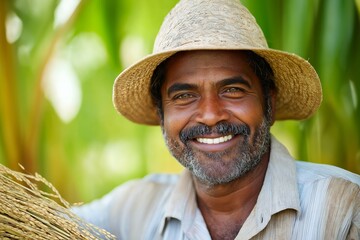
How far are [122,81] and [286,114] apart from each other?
2.36 feet

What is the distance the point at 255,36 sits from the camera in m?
2.59

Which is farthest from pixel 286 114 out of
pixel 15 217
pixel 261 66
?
pixel 15 217

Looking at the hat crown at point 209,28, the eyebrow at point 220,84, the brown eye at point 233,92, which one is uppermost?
the hat crown at point 209,28

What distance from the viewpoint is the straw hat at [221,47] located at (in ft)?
8.16

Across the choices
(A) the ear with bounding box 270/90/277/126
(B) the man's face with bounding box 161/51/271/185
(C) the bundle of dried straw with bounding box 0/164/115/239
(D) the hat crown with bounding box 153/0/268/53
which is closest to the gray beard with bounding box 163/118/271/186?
(B) the man's face with bounding box 161/51/271/185

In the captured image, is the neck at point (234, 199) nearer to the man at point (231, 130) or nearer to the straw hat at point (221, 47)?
the man at point (231, 130)

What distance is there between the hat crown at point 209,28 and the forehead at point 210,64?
0.10 metres

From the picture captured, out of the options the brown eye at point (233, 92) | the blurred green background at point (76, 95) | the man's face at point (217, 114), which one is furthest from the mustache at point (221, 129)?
the blurred green background at point (76, 95)

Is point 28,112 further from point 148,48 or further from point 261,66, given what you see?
point 261,66

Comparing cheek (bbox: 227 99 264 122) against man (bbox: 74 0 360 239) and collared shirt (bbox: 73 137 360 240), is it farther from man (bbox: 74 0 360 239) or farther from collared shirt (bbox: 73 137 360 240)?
collared shirt (bbox: 73 137 360 240)

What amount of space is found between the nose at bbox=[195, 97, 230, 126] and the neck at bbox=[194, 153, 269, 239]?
11.0 inches

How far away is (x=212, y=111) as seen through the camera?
2570mm

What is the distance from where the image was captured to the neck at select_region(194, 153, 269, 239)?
2734mm

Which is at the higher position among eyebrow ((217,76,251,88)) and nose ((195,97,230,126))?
eyebrow ((217,76,251,88))
